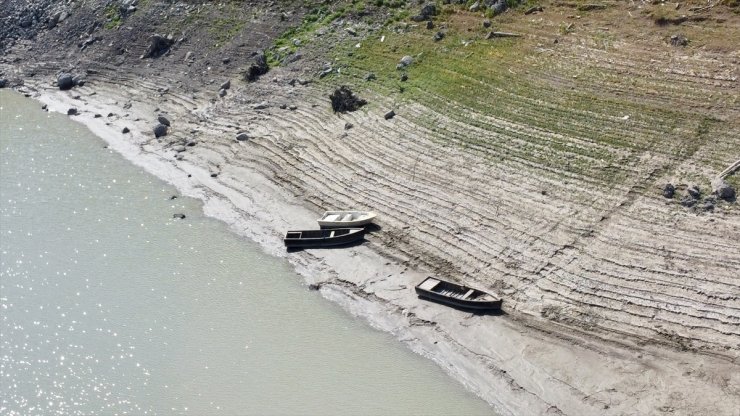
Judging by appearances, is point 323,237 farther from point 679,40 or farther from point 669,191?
point 679,40

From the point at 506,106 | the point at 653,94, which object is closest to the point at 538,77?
the point at 506,106

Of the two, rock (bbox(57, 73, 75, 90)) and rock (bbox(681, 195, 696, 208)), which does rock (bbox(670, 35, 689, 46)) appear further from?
rock (bbox(57, 73, 75, 90))

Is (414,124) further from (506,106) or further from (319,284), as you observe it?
(319,284)

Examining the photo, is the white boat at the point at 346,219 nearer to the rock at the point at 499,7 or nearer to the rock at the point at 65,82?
the rock at the point at 499,7

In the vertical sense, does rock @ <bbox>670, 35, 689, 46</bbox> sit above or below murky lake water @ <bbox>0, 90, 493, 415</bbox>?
above

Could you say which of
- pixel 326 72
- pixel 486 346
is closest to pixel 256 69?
pixel 326 72

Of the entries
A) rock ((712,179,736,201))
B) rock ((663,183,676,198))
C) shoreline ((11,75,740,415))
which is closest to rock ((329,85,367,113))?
shoreline ((11,75,740,415))
